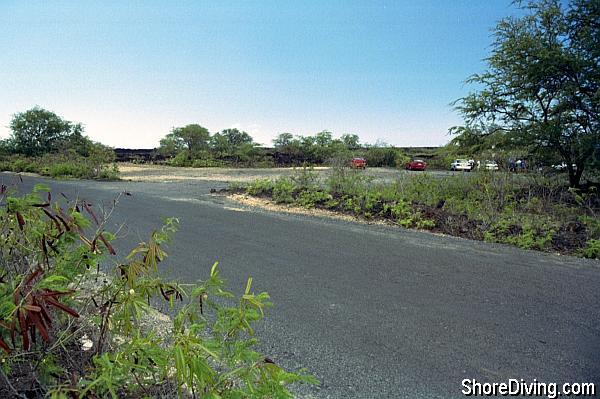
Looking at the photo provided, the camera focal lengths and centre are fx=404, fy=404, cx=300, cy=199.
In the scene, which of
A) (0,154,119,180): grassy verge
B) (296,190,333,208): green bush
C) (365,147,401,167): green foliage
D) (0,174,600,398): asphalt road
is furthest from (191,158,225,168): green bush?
(0,174,600,398): asphalt road

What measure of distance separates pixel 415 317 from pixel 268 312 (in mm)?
1472

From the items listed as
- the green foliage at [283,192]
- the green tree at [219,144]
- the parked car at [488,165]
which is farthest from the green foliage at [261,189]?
the green tree at [219,144]

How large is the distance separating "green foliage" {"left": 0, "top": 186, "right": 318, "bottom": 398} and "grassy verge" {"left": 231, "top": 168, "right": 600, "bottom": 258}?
671cm

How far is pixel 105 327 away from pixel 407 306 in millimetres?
3104

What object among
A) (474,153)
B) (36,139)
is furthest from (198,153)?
(474,153)

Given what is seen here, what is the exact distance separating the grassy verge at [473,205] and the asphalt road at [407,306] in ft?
2.22

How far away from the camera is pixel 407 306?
4289 mm

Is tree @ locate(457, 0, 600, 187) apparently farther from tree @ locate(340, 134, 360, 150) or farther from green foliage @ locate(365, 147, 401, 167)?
tree @ locate(340, 134, 360, 150)

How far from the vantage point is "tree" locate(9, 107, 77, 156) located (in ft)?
132

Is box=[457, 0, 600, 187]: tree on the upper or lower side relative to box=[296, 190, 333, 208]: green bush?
upper

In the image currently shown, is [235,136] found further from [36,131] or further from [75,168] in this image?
[75,168]

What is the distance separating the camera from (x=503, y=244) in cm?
731

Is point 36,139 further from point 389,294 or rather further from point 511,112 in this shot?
point 389,294

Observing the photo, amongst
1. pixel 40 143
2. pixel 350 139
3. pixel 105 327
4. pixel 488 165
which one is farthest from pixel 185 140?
pixel 105 327
